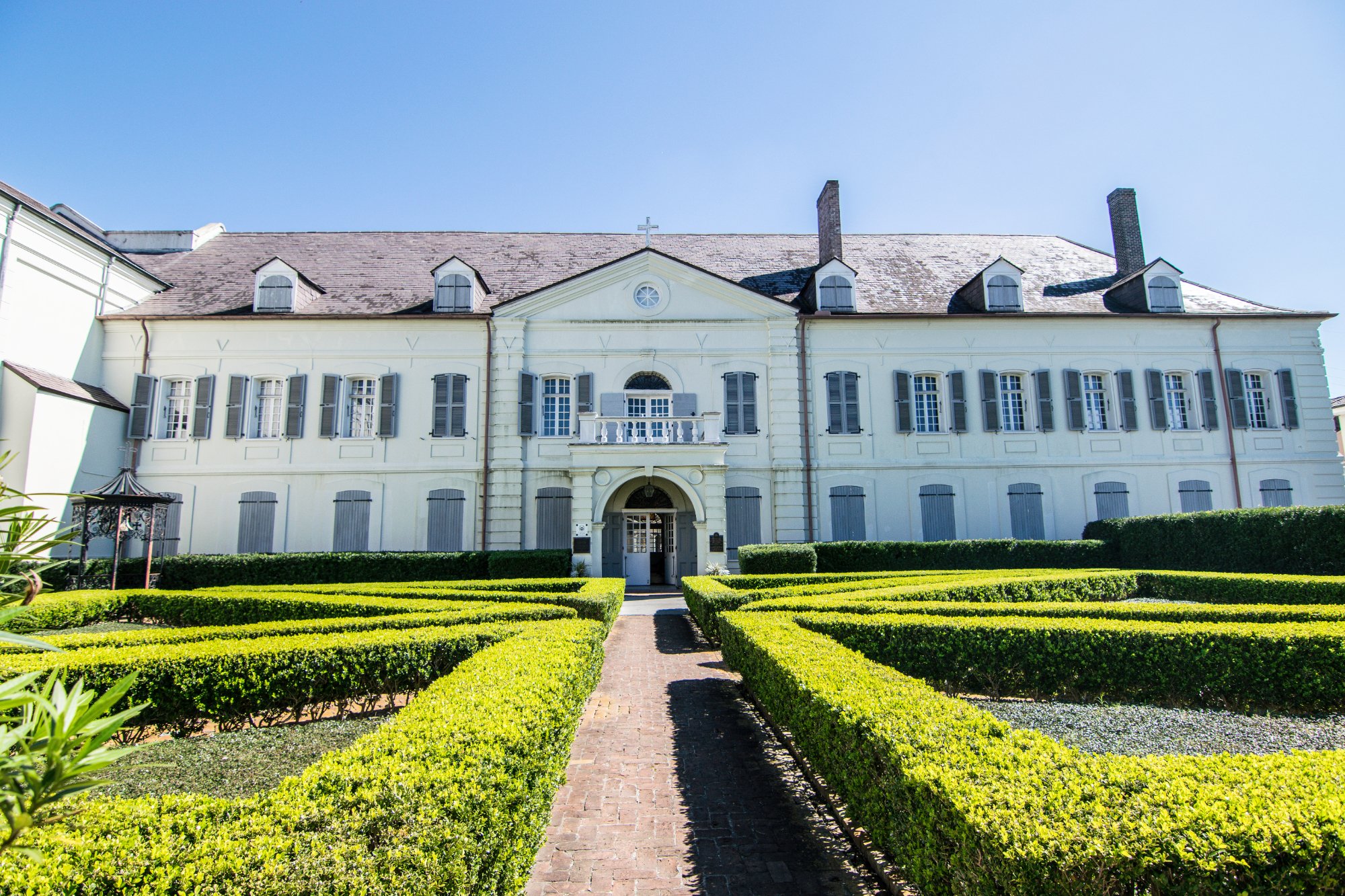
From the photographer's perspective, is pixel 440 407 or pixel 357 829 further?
pixel 440 407

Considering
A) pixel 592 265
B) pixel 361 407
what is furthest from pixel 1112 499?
pixel 361 407

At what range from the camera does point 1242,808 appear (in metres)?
3.02

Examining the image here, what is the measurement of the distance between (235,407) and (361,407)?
3.62m

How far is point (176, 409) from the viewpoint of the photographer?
73.1 ft

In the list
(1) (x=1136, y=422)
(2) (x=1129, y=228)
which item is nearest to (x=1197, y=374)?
(1) (x=1136, y=422)

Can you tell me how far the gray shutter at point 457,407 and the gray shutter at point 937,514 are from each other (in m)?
14.4

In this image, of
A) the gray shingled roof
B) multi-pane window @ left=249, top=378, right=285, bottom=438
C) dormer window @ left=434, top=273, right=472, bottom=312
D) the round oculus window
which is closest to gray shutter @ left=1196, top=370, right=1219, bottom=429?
the gray shingled roof

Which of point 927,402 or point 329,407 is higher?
point 927,402

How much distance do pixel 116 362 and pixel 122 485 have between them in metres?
6.99

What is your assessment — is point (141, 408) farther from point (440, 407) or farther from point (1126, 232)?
point (1126, 232)

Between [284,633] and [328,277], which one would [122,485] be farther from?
[284,633]

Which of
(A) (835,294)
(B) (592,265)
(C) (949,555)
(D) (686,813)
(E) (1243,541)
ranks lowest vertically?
(D) (686,813)

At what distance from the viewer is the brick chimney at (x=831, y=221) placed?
2484 centimetres

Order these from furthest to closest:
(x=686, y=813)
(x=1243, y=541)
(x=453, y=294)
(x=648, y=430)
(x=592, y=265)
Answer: (x=592, y=265), (x=453, y=294), (x=648, y=430), (x=1243, y=541), (x=686, y=813)
